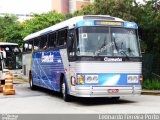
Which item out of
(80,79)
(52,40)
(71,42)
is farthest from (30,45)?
(80,79)

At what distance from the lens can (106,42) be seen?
15.9 metres

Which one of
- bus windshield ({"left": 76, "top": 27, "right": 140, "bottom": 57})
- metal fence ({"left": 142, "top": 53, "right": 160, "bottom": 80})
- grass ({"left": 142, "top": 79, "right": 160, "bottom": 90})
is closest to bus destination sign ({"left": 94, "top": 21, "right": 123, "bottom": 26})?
bus windshield ({"left": 76, "top": 27, "right": 140, "bottom": 57})

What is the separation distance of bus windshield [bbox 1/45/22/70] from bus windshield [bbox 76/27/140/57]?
18231 mm

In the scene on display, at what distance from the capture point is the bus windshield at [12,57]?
109ft

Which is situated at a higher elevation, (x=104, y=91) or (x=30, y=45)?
(x=30, y=45)

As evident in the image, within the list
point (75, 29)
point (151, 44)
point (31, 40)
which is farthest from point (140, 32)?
point (75, 29)

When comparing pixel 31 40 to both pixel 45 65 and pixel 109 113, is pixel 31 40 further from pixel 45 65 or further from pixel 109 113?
pixel 109 113

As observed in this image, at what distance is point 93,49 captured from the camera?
15703 mm

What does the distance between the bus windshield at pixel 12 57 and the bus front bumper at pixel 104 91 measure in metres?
18.1

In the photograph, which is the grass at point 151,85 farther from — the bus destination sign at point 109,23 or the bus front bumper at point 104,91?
the bus destination sign at point 109,23

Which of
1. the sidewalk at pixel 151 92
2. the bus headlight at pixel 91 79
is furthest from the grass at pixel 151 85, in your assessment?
the bus headlight at pixel 91 79

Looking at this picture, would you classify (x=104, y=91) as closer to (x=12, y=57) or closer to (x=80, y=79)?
(x=80, y=79)

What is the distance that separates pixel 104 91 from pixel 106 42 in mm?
1816

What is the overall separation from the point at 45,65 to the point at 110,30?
593cm
